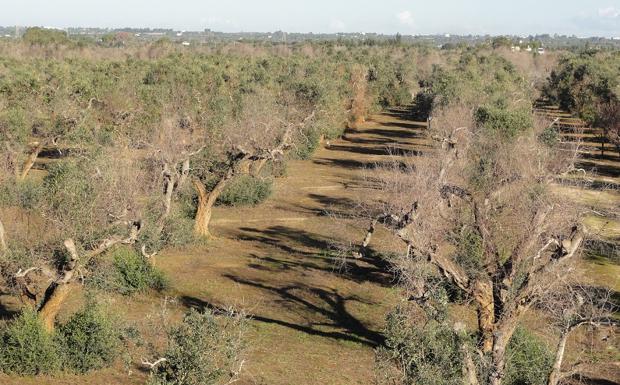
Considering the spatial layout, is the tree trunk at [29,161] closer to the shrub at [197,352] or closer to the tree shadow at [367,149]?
the tree shadow at [367,149]

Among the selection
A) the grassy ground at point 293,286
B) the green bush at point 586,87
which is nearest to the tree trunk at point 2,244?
the grassy ground at point 293,286

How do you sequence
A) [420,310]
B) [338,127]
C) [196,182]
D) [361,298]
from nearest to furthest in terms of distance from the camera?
[420,310], [361,298], [196,182], [338,127]

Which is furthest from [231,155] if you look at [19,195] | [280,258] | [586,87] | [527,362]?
[586,87]

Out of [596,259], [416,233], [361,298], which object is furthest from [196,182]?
[596,259]

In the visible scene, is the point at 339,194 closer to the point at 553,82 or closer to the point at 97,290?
the point at 97,290

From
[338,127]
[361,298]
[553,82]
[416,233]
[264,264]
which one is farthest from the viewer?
[553,82]

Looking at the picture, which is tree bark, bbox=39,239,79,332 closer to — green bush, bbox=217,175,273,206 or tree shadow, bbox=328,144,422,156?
green bush, bbox=217,175,273,206

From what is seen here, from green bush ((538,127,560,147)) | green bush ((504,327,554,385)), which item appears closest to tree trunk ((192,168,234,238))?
green bush ((504,327,554,385))
